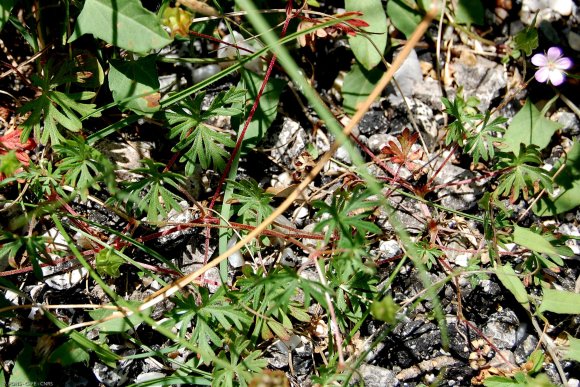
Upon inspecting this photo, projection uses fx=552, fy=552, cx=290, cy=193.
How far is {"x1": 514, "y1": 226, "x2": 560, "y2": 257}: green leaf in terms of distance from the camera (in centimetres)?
267

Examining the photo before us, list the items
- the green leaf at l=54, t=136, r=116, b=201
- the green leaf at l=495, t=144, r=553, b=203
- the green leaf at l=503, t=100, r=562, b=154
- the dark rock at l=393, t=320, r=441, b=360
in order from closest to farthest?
the green leaf at l=54, t=136, r=116, b=201 < the dark rock at l=393, t=320, r=441, b=360 < the green leaf at l=495, t=144, r=553, b=203 < the green leaf at l=503, t=100, r=562, b=154

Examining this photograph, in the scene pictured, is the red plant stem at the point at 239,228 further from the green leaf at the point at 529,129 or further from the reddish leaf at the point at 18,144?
the green leaf at the point at 529,129

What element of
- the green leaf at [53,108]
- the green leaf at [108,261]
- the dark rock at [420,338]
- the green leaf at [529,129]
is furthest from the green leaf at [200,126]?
the green leaf at [529,129]

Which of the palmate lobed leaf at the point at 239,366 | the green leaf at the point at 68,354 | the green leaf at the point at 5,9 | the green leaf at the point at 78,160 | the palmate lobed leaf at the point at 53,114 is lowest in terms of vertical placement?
the palmate lobed leaf at the point at 239,366

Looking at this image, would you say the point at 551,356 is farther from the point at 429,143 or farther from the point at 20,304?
the point at 20,304

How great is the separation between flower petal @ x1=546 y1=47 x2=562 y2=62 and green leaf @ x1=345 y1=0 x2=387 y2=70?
35.7 inches

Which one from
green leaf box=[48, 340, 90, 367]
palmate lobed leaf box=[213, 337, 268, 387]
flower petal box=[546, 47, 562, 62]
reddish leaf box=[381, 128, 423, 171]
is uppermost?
flower petal box=[546, 47, 562, 62]

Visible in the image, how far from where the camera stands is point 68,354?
2385 millimetres

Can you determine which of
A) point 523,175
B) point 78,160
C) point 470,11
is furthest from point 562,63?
point 78,160

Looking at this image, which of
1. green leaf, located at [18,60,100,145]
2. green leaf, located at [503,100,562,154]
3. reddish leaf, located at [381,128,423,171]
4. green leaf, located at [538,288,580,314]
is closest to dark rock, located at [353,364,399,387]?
green leaf, located at [538,288,580,314]

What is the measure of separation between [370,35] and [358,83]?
268mm

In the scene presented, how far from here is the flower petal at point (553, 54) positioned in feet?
9.94

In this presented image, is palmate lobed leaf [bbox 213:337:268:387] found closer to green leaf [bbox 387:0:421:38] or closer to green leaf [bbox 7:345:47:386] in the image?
green leaf [bbox 7:345:47:386]

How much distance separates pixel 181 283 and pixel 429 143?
1.66m
